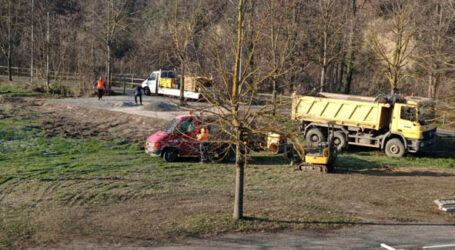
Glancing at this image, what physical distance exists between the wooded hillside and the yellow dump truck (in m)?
1.57

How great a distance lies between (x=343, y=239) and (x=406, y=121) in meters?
11.1

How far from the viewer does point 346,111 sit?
21.5 metres

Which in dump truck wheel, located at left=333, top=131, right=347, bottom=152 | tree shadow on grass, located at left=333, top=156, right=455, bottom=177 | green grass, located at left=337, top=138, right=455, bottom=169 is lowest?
tree shadow on grass, located at left=333, top=156, right=455, bottom=177

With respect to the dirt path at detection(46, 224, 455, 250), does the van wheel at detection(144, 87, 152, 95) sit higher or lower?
higher

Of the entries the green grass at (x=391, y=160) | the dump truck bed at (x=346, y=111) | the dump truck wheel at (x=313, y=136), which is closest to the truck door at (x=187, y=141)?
the dump truck bed at (x=346, y=111)

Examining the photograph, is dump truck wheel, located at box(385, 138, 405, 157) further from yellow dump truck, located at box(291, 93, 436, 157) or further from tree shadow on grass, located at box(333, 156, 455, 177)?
tree shadow on grass, located at box(333, 156, 455, 177)

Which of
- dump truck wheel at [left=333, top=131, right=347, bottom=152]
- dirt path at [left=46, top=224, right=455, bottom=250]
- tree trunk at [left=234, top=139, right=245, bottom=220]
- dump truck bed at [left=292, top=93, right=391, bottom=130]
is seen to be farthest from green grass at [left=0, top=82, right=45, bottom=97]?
dirt path at [left=46, top=224, right=455, bottom=250]

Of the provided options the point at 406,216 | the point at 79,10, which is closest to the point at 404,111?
the point at 406,216

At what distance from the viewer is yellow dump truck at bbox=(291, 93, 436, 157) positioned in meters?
20.3

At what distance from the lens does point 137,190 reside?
13.7m

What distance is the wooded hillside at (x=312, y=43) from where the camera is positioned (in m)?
24.9

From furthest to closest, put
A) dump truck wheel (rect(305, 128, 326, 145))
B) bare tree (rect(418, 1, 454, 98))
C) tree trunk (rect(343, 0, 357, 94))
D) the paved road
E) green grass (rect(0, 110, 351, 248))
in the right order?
tree trunk (rect(343, 0, 357, 94)) < bare tree (rect(418, 1, 454, 98)) < dump truck wheel (rect(305, 128, 326, 145)) < green grass (rect(0, 110, 351, 248)) < the paved road

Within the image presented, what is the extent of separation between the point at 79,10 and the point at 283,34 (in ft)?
145

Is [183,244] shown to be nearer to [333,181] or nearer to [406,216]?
[406,216]
